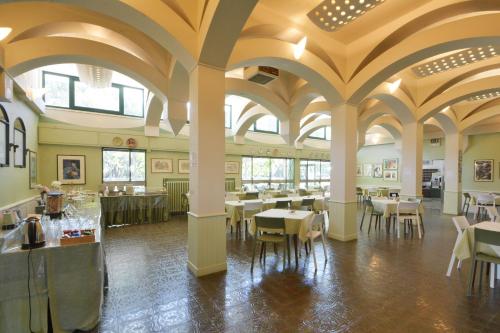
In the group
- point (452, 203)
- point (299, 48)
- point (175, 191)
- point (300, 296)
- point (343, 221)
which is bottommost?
point (300, 296)

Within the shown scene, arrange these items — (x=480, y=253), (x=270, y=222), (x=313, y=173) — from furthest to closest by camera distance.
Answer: (x=313, y=173)
(x=270, y=222)
(x=480, y=253)

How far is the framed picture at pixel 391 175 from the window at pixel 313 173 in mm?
3234

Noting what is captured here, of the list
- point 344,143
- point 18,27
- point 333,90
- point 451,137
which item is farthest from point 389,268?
point 451,137

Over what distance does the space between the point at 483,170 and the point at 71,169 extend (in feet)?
52.8

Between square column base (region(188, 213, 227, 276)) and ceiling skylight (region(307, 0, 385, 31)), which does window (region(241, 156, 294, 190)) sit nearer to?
square column base (region(188, 213, 227, 276))

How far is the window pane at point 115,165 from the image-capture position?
326 inches

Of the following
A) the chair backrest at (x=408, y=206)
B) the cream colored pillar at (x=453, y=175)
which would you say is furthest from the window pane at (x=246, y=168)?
the cream colored pillar at (x=453, y=175)

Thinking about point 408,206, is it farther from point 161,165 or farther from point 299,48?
point 161,165

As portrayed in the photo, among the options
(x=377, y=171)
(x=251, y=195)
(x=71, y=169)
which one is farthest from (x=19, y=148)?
(x=377, y=171)

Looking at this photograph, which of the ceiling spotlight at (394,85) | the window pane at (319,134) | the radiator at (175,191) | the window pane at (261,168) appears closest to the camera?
the ceiling spotlight at (394,85)

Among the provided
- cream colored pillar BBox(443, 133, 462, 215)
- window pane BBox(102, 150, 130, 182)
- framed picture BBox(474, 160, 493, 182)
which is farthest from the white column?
window pane BBox(102, 150, 130, 182)

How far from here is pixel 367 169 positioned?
15.4 metres

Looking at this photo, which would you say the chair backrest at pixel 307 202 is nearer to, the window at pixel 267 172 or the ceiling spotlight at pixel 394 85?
the ceiling spotlight at pixel 394 85

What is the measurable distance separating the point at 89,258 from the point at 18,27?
3.76 m
